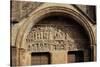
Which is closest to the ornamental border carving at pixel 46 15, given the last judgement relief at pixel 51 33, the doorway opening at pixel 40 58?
the last judgement relief at pixel 51 33

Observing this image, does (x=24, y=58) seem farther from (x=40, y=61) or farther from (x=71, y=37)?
(x=71, y=37)

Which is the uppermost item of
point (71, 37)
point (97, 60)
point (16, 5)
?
point (16, 5)

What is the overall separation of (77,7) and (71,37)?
0.28 meters

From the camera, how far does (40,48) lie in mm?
2447

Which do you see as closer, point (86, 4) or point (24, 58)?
point (24, 58)

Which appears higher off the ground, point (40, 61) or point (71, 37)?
point (71, 37)

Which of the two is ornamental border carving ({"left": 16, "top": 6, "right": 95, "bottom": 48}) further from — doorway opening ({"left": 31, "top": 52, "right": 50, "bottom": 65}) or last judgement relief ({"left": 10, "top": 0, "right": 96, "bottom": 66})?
doorway opening ({"left": 31, "top": 52, "right": 50, "bottom": 65})

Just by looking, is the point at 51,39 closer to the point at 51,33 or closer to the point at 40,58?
the point at 51,33

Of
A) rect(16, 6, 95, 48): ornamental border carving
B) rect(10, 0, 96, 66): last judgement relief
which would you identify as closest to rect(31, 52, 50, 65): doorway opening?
rect(10, 0, 96, 66): last judgement relief
